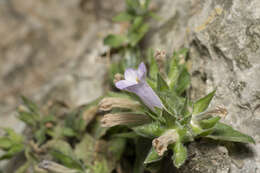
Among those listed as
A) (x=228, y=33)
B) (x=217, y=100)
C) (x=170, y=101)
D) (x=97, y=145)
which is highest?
(x=228, y=33)

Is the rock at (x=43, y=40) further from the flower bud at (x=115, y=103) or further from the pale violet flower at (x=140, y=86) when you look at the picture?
the pale violet flower at (x=140, y=86)

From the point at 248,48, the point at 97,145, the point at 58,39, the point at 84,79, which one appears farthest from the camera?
the point at 58,39

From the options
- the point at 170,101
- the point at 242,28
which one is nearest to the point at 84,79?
the point at 170,101

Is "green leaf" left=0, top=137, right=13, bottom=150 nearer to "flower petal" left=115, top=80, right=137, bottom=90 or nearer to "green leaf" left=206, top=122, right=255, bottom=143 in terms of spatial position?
"flower petal" left=115, top=80, right=137, bottom=90

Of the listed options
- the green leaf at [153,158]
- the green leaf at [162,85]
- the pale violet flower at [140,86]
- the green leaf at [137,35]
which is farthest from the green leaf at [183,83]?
the green leaf at [137,35]

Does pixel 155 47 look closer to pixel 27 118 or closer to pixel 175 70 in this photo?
pixel 175 70

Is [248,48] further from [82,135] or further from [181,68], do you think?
[82,135]
